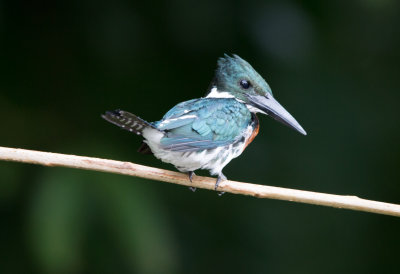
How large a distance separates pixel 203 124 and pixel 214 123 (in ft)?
0.23

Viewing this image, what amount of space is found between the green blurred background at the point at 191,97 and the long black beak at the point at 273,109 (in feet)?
2.83

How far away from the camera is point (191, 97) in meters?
4.12

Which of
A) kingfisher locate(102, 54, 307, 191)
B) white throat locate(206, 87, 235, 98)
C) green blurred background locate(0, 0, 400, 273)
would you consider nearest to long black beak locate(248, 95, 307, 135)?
kingfisher locate(102, 54, 307, 191)

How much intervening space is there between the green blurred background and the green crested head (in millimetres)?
752

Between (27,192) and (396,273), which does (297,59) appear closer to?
(396,273)

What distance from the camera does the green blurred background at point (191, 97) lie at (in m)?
3.65

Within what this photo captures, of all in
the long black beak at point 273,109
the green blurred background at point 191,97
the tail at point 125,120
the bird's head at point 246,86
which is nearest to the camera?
the tail at point 125,120

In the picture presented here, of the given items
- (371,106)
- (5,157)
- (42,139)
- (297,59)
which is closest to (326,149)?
(371,106)

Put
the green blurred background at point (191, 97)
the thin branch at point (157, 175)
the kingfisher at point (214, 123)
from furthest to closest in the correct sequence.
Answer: the green blurred background at point (191, 97)
the kingfisher at point (214, 123)
the thin branch at point (157, 175)

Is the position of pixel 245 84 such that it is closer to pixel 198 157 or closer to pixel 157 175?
pixel 198 157

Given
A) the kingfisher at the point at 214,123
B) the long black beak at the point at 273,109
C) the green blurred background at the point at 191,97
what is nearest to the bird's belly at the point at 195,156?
the kingfisher at the point at 214,123

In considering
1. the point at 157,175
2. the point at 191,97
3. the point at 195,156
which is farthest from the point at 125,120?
the point at 191,97

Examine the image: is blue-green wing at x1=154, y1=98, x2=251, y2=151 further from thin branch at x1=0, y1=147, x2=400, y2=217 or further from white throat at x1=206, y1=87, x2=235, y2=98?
thin branch at x1=0, y1=147, x2=400, y2=217

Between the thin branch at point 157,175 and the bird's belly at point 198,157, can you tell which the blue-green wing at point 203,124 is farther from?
the thin branch at point 157,175
